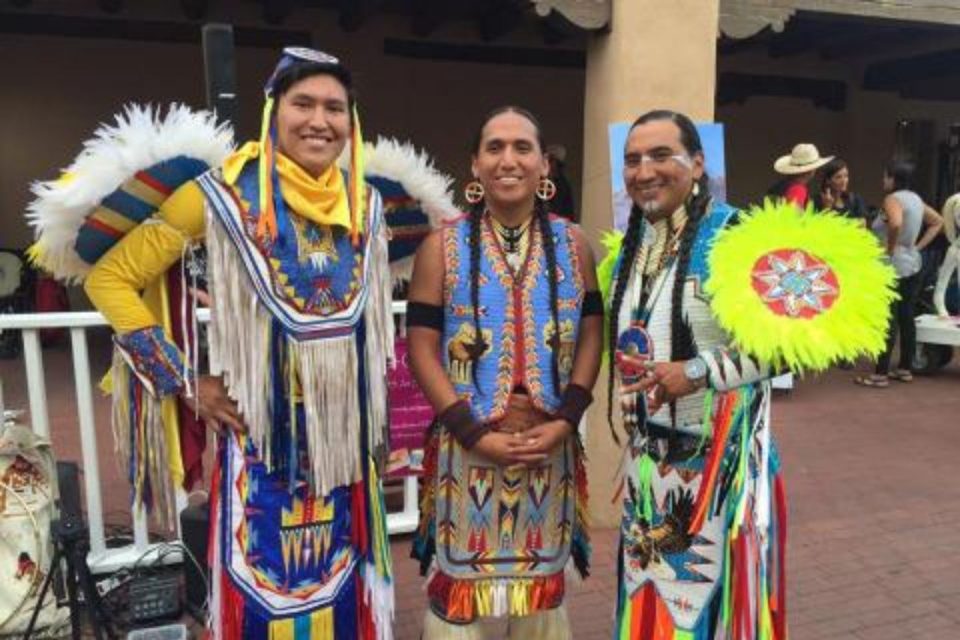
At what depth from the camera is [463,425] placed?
218 centimetres

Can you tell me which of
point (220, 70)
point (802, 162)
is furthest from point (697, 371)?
point (802, 162)

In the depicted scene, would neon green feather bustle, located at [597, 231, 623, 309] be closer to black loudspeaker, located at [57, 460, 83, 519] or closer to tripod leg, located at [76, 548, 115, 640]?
tripod leg, located at [76, 548, 115, 640]

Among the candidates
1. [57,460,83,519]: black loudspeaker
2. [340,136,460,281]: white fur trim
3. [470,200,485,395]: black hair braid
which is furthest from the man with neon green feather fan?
[57,460,83,519]: black loudspeaker

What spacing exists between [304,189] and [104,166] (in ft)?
1.64

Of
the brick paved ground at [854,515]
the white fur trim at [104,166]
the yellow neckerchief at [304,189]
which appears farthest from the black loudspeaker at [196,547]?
the yellow neckerchief at [304,189]

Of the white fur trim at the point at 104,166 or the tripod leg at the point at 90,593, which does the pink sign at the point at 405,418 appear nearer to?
the tripod leg at the point at 90,593

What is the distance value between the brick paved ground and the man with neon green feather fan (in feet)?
3.83

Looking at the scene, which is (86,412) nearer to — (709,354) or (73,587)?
(73,587)

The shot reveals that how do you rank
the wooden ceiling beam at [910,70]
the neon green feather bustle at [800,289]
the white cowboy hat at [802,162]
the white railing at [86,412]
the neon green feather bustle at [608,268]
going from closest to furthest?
the neon green feather bustle at [800,289], the neon green feather bustle at [608,268], the white railing at [86,412], the white cowboy hat at [802,162], the wooden ceiling beam at [910,70]

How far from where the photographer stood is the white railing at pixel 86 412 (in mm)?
3158

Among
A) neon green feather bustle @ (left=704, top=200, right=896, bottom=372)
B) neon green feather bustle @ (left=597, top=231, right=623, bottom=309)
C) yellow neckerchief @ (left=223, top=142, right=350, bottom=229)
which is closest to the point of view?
neon green feather bustle @ (left=704, top=200, right=896, bottom=372)

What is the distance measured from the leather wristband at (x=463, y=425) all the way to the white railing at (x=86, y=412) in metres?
1.29

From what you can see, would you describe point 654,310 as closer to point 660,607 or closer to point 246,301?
point 660,607

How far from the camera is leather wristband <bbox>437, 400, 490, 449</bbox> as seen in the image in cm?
218
